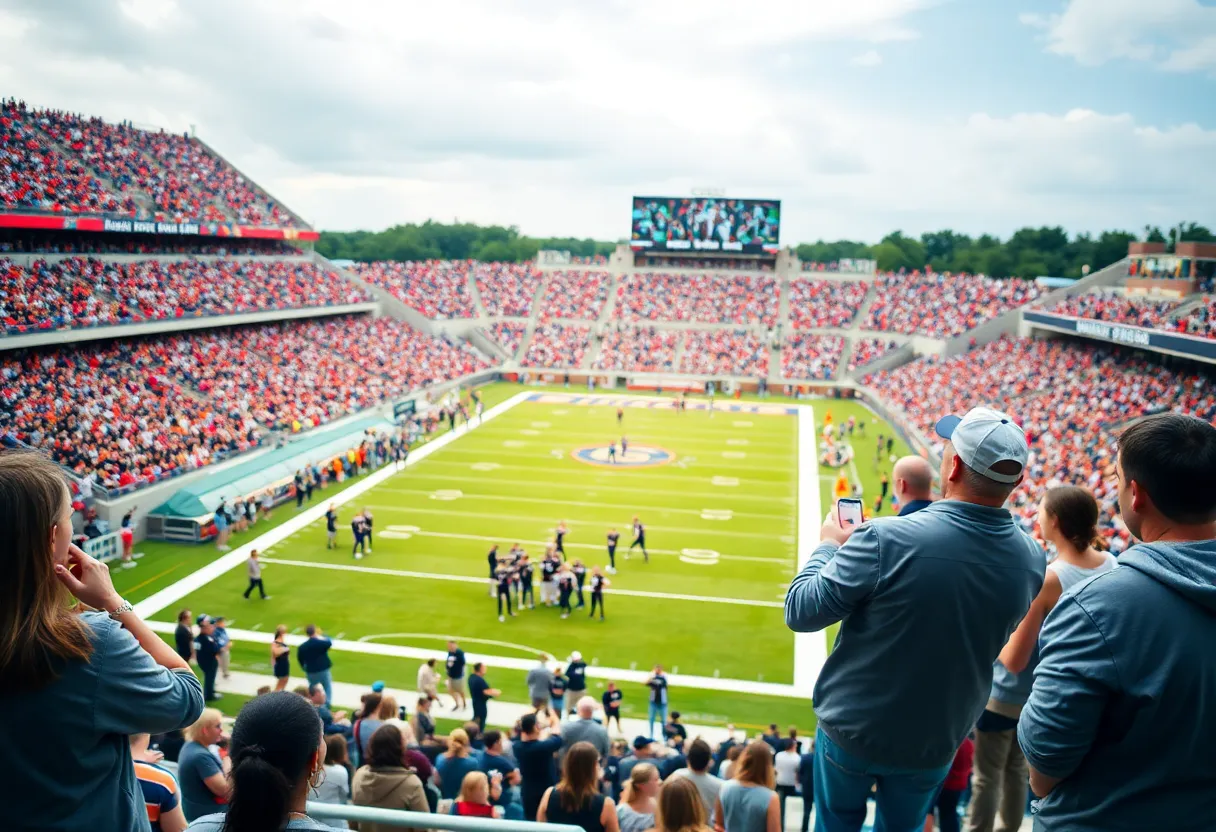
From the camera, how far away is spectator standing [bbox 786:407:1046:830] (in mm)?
3008

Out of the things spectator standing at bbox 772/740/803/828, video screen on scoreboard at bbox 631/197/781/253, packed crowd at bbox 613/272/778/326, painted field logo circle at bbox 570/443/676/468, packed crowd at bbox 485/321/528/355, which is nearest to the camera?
spectator standing at bbox 772/740/803/828

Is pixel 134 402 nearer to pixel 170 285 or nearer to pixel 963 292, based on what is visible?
pixel 170 285

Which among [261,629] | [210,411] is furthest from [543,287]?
[261,629]

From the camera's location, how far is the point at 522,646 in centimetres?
1733

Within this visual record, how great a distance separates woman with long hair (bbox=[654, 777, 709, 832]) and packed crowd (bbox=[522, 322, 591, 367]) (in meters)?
50.1

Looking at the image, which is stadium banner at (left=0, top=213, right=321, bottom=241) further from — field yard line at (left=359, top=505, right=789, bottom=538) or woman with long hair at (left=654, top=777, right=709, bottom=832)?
woman with long hair at (left=654, top=777, right=709, bottom=832)

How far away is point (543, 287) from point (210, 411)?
3635 cm

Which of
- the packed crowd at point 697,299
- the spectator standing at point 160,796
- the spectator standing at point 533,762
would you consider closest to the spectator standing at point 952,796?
the spectator standing at point 533,762

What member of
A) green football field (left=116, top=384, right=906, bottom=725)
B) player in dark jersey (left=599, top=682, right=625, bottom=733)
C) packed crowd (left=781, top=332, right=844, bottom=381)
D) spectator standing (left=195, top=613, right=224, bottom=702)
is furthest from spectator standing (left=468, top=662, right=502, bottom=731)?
packed crowd (left=781, top=332, right=844, bottom=381)

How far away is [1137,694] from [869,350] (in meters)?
52.8

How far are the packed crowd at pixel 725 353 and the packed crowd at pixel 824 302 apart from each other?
3.89m

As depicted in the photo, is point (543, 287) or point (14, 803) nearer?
point (14, 803)

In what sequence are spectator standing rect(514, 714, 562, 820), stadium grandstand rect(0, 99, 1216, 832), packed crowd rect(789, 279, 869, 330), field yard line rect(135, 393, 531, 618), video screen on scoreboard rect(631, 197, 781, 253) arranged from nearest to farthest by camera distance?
spectator standing rect(514, 714, 562, 820) < stadium grandstand rect(0, 99, 1216, 832) < field yard line rect(135, 393, 531, 618) < packed crowd rect(789, 279, 869, 330) < video screen on scoreboard rect(631, 197, 781, 253)

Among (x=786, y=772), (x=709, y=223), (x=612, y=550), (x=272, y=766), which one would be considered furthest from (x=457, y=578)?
(x=709, y=223)
